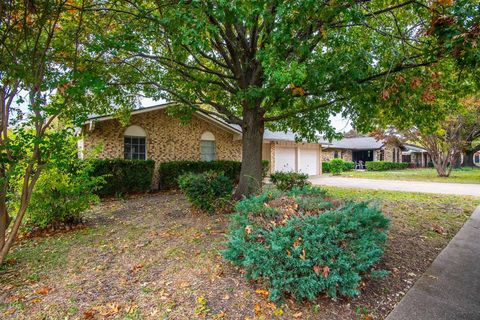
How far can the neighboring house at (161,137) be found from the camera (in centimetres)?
1150

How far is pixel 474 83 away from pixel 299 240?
5.83m

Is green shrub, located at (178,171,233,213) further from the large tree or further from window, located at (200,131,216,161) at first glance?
window, located at (200,131,216,161)

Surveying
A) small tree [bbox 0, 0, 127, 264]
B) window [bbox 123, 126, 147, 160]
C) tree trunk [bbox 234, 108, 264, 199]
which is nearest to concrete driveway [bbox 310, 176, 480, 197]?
tree trunk [bbox 234, 108, 264, 199]

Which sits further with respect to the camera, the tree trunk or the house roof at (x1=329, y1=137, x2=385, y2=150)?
the house roof at (x1=329, y1=137, x2=385, y2=150)

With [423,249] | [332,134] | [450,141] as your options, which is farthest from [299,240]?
[450,141]

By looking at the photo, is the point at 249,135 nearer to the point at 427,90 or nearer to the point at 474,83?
the point at 427,90

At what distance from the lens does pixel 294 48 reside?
5273mm

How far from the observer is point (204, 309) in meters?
2.94

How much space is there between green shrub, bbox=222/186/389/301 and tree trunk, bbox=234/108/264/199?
3.99 metres

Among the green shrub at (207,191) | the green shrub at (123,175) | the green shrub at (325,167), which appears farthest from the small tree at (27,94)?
the green shrub at (325,167)

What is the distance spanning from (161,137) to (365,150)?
1149 inches

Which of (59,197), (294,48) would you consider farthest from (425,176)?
(59,197)

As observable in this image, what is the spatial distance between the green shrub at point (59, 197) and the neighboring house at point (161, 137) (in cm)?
417

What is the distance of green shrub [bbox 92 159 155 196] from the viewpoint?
9.98 m
